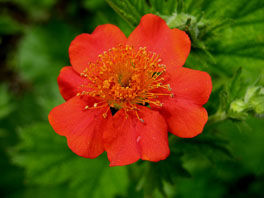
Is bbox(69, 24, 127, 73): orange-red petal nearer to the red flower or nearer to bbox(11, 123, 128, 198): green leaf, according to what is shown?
the red flower

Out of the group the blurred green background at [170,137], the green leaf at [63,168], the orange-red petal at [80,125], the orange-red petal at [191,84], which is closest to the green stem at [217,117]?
the blurred green background at [170,137]

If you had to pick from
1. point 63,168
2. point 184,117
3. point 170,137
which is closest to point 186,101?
point 184,117

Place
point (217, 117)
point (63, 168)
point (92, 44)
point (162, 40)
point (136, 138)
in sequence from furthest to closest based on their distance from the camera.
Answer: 1. point (63, 168)
2. point (217, 117)
3. point (92, 44)
4. point (162, 40)
5. point (136, 138)

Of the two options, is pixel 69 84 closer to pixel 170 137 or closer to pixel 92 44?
pixel 92 44

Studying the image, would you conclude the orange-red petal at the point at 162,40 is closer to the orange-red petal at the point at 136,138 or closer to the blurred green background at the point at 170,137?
the blurred green background at the point at 170,137

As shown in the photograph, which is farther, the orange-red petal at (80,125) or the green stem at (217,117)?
the green stem at (217,117)

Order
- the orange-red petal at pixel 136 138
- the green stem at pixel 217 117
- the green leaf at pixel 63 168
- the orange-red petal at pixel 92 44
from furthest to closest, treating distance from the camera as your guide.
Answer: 1. the green leaf at pixel 63 168
2. the green stem at pixel 217 117
3. the orange-red petal at pixel 92 44
4. the orange-red petal at pixel 136 138

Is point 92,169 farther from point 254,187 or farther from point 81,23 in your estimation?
point 81,23

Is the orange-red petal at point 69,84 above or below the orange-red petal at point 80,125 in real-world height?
above
